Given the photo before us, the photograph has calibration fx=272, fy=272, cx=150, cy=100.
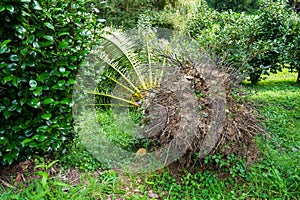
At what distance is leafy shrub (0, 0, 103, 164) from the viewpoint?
1919mm

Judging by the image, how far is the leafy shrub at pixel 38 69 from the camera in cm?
192

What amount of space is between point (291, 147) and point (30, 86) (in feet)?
8.50

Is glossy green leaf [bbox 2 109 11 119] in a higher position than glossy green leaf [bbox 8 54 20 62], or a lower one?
lower

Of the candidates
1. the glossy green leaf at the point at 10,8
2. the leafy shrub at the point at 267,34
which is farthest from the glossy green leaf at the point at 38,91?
the leafy shrub at the point at 267,34

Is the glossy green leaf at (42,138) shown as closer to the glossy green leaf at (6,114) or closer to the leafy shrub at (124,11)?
the glossy green leaf at (6,114)

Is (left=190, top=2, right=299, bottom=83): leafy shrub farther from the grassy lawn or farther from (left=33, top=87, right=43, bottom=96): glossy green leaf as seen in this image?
(left=33, top=87, right=43, bottom=96): glossy green leaf

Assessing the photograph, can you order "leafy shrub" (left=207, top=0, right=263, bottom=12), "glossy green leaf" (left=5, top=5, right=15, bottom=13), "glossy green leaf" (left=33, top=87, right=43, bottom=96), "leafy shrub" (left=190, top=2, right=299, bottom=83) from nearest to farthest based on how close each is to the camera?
1. "glossy green leaf" (left=5, top=5, right=15, bottom=13)
2. "glossy green leaf" (left=33, top=87, right=43, bottom=96)
3. "leafy shrub" (left=190, top=2, right=299, bottom=83)
4. "leafy shrub" (left=207, top=0, right=263, bottom=12)

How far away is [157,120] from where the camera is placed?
8.25ft

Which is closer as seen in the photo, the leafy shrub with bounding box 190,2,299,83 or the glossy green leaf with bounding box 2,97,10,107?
the glossy green leaf with bounding box 2,97,10,107

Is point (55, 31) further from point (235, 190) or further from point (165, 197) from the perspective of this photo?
point (235, 190)

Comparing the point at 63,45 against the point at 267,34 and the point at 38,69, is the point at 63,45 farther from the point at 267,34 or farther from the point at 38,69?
the point at 267,34

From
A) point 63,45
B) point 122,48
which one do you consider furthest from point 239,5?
point 63,45

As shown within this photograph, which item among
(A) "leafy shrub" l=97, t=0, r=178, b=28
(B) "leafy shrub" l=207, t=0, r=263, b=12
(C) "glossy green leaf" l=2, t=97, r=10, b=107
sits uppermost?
(B) "leafy shrub" l=207, t=0, r=263, b=12

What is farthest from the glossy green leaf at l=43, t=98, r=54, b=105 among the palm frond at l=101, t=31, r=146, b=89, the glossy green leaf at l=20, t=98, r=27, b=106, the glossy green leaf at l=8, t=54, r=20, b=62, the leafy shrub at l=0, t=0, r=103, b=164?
the palm frond at l=101, t=31, r=146, b=89
